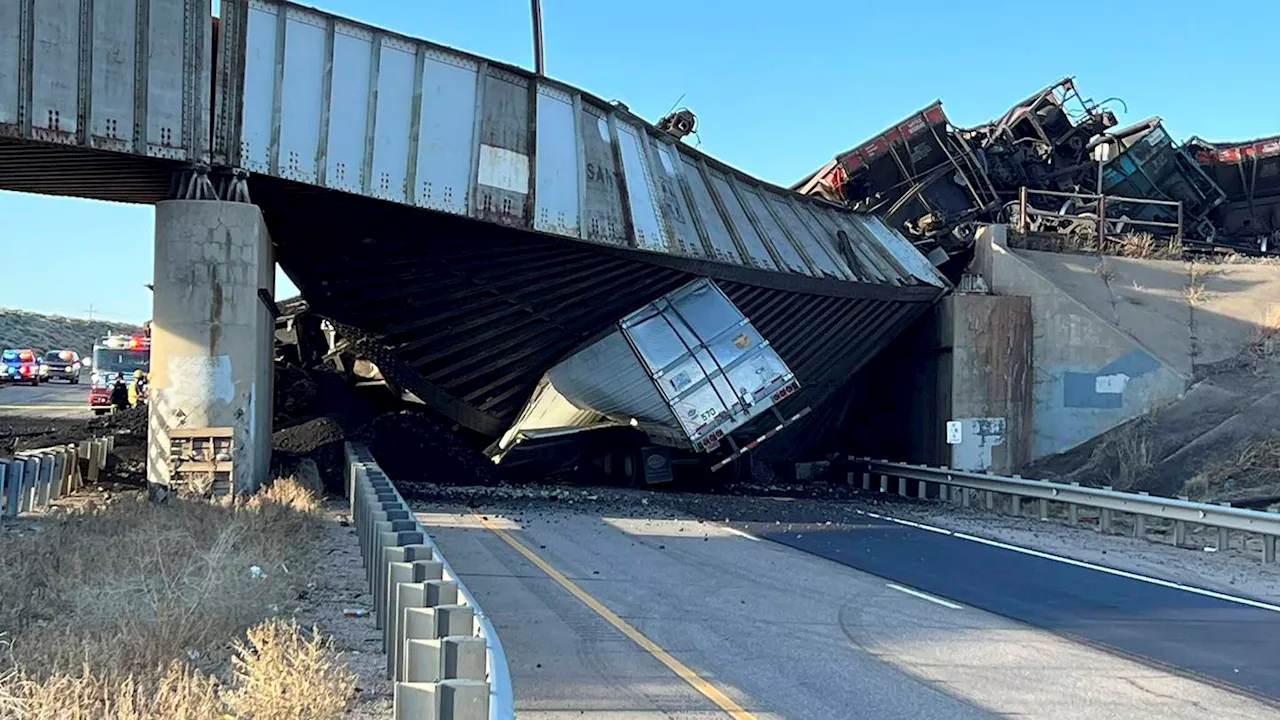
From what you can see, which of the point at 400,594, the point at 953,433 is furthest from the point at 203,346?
the point at 953,433

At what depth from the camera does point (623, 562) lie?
41.5 ft

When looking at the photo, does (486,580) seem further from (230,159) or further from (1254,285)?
(1254,285)

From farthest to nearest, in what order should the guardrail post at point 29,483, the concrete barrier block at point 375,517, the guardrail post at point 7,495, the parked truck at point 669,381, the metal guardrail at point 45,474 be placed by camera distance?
the parked truck at point 669,381
the guardrail post at point 29,483
the metal guardrail at point 45,474
the guardrail post at point 7,495
the concrete barrier block at point 375,517

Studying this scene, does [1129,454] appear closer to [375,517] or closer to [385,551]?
[375,517]

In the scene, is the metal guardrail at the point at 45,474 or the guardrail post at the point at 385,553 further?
the metal guardrail at the point at 45,474

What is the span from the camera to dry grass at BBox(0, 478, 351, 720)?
541 cm

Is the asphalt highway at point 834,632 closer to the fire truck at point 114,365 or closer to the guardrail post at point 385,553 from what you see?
the guardrail post at point 385,553

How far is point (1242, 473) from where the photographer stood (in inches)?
776

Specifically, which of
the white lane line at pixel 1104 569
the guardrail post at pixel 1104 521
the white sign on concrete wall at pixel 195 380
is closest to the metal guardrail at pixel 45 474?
the white sign on concrete wall at pixel 195 380

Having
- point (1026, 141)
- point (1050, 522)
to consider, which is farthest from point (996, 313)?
point (1026, 141)

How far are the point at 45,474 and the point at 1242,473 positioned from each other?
20.1 m

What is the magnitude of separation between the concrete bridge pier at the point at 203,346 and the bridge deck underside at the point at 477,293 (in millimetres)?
1365

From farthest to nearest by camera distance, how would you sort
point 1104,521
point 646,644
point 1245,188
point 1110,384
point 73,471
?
point 1245,188 < point 1110,384 < point 1104,521 < point 73,471 < point 646,644

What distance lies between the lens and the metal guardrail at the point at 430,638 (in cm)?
425
